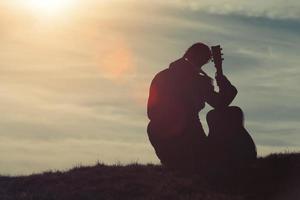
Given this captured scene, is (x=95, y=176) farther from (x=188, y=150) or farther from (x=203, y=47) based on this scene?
(x=203, y=47)

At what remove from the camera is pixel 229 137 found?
862 inches

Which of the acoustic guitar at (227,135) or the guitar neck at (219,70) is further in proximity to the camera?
the guitar neck at (219,70)

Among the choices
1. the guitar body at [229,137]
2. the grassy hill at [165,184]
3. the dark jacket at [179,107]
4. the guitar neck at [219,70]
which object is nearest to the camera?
the grassy hill at [165,184]

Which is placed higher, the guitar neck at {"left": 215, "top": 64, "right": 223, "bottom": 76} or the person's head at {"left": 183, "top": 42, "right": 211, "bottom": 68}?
the person's head at {"left": 183, "top": 42, "right": 211, "bottom": 68}

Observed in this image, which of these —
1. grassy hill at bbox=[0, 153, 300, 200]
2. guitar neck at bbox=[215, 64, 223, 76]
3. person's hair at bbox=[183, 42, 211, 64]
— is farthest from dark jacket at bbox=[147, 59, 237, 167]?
grassy hill at bbox=[0, 153, 300, 200]

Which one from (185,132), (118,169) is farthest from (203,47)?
(118,169)

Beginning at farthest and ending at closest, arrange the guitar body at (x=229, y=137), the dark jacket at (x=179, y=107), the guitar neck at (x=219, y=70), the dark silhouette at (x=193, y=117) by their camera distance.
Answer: the dark jacket at (x=179, y=107) → the guitar neck at (x=219, y=70) → the dark silhouette at (x=193, y=117) → the guitar body at (x=229, y=137)

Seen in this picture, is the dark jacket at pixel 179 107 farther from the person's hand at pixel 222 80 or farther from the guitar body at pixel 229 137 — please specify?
the guitar body at pixel 229 137

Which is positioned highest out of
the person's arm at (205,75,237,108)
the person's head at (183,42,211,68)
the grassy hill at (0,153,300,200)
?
the person's head at (183,42,211,68)

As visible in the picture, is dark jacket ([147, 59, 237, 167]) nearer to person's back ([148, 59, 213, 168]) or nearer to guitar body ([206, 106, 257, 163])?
person's back ([148, 59, 213, 168])

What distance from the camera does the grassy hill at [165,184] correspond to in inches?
737

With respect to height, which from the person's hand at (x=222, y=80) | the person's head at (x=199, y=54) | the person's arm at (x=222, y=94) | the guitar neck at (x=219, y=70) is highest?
the person's head at (x=199, y=54)

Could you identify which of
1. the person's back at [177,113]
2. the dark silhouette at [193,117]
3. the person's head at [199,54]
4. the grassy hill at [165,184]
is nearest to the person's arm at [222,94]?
the dark silhouette at [193,117]

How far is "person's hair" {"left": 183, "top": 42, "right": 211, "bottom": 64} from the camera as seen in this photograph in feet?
74.2
